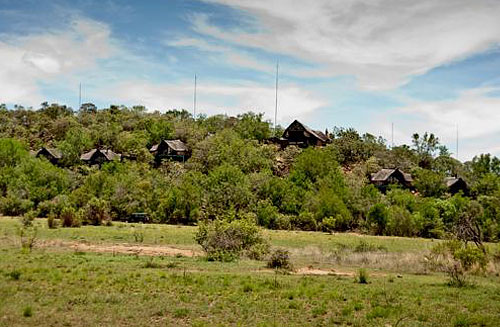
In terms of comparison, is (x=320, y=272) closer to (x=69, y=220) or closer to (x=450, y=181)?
(x=69, y=220)

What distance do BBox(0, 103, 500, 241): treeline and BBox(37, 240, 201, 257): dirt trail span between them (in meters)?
10.6

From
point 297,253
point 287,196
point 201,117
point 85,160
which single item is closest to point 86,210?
point 287,196

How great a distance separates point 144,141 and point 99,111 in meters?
31.8

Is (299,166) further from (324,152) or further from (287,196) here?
(287,196)

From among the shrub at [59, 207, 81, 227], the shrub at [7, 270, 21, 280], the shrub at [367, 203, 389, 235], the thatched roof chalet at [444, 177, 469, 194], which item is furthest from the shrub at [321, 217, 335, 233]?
the shrub at [7, 270, 21, 280]

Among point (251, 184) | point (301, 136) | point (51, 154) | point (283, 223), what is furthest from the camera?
point (301, 136)

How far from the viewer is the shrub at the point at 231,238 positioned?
27.9 m

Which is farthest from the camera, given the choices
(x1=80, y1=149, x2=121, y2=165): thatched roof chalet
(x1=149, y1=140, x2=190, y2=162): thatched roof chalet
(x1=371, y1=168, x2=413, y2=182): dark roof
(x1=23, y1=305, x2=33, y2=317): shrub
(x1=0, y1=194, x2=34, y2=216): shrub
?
(x1=149, y1=140, x2=190, y2=162): thatched roof chalet

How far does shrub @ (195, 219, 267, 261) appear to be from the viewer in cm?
2788

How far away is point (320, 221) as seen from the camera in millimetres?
56906

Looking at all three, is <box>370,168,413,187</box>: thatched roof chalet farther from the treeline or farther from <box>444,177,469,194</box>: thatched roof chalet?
<box>444,177,469,194</box>: thatched roof chalet

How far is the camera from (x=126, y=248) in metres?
30.8

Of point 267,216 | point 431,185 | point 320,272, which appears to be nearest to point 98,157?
point 267,216

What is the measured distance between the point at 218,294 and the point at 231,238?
38.3ft
